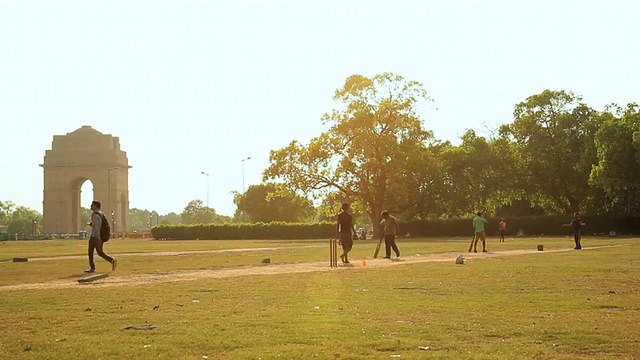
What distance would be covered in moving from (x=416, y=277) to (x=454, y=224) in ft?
195

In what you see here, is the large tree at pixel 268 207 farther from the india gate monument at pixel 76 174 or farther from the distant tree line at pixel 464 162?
the distant tree line at pixel 464 162

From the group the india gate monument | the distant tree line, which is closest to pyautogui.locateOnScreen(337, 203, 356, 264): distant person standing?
the distant tree line

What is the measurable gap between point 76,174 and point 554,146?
88935mm

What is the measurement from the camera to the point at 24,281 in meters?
19.5

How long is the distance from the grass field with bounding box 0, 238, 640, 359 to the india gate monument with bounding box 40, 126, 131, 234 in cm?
12551

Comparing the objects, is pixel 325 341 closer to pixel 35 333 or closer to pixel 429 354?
pixel 429 354

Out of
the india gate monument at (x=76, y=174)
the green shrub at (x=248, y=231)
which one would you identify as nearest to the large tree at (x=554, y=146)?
the green shrub at (x=248, y=231)

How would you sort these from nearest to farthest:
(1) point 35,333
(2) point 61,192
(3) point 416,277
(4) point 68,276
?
(1) point 35,333 < (3) point 416,277 < (4) point 68,276 < (2) point 61,192

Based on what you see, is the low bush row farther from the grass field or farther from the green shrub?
the grass field

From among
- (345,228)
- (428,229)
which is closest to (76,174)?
(428,229)

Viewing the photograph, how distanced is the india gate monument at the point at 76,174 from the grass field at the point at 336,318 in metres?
126

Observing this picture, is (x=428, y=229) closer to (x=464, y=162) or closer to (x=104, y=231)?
(x=464, y=162)

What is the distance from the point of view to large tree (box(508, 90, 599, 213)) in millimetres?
75812

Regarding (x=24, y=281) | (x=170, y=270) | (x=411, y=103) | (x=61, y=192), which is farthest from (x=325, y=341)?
(x=61, y=192)
